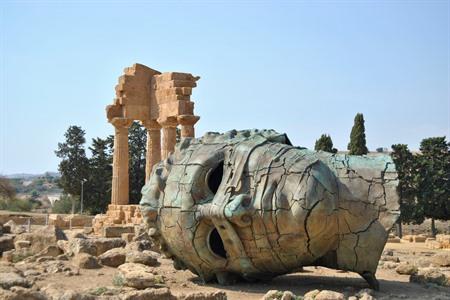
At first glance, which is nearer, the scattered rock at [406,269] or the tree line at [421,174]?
the scattered rock at [406,269]

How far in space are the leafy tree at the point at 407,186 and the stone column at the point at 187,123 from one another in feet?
49.3

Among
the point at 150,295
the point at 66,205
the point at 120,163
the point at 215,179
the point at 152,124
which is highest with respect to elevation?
the point at 152,124

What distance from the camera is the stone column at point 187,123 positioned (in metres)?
25.4

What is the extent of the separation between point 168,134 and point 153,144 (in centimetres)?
257

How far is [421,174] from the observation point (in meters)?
37.0

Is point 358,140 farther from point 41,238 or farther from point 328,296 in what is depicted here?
point 328,296

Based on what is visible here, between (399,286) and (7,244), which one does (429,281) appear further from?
(7,244)

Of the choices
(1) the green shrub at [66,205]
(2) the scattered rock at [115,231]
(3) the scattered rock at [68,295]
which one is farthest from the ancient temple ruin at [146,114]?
(1) the green shrub at [66,205]

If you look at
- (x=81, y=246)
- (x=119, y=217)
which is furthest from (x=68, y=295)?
(x=119, y=217)

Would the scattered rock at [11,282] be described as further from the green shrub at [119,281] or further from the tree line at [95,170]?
the tree line at [95,170]


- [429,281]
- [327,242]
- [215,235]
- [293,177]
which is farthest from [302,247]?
[429,281]

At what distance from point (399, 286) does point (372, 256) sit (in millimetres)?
1618

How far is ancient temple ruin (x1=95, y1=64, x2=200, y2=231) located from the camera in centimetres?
2603

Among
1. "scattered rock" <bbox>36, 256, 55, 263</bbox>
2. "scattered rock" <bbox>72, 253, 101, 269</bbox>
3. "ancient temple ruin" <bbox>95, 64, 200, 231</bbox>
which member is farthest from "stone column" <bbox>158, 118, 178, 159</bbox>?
"scattered rock" <bbox>72, 253, 101, 269</bbox>
